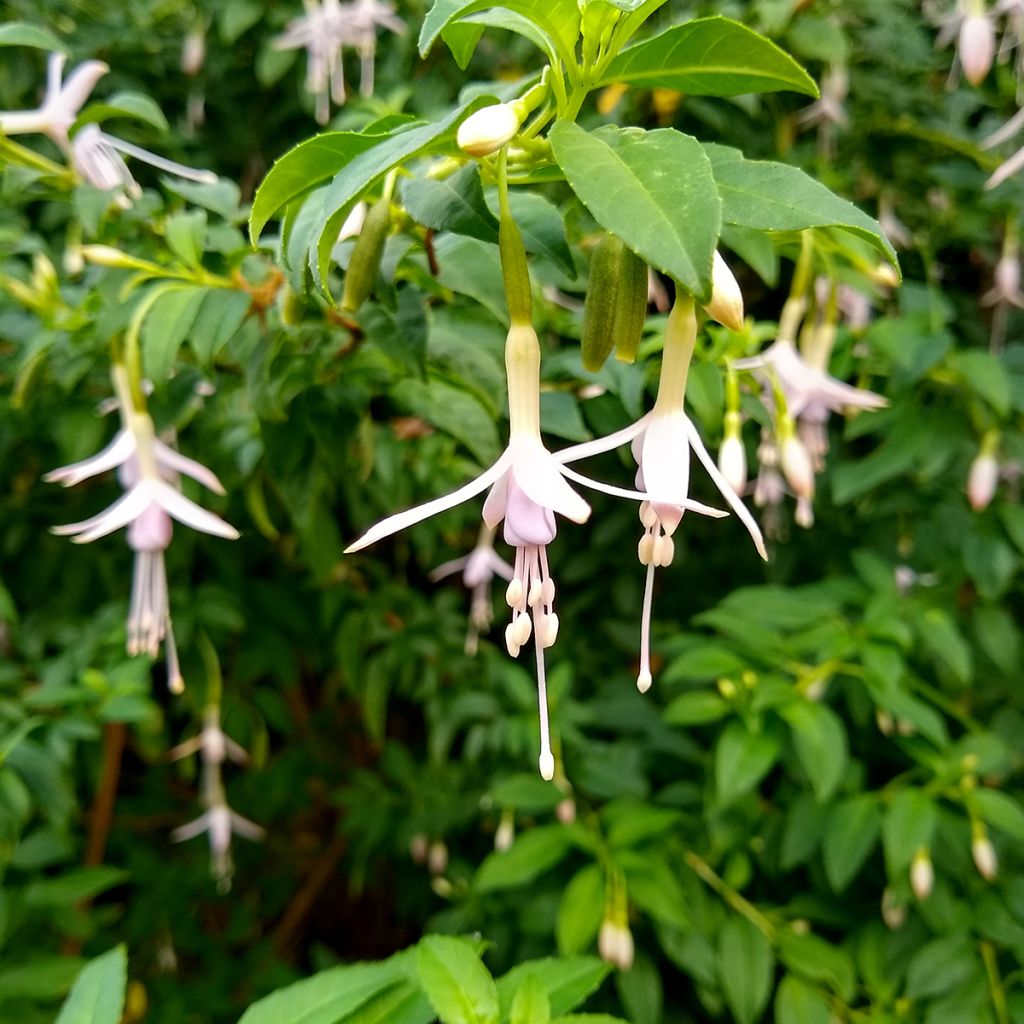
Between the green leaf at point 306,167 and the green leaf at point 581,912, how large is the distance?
731 millimetres

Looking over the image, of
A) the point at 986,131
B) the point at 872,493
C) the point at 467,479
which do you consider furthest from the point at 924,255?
the point at 467,479

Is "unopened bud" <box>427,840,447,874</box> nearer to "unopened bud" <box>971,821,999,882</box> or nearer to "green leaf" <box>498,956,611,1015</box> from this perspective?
"unopened bud" <box>971,821,999,882</box>

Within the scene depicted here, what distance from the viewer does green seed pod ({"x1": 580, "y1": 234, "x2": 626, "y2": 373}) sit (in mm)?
355

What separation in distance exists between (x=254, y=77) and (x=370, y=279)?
1153 millimetres

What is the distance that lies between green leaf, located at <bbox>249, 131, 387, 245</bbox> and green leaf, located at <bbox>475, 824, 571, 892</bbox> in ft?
2.43

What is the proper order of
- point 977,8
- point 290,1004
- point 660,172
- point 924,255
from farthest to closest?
1. point 924,255
2. point 977,8
3. point 290,1004
4. point 660,172

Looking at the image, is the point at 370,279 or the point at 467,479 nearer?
the point at 370,279

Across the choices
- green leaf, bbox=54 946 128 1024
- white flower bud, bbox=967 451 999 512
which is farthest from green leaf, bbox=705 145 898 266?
white flower bud, bbox=967 451 999 512

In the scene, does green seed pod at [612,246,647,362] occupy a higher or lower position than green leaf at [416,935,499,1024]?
higher

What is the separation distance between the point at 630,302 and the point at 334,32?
1.01 m

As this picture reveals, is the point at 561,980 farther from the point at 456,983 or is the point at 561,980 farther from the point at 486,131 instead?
the point at 486,131

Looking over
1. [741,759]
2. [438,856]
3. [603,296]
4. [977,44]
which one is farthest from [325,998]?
[977,44]

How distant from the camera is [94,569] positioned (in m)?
1.15

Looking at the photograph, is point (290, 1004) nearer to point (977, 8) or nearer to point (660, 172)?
point (660, 172)
